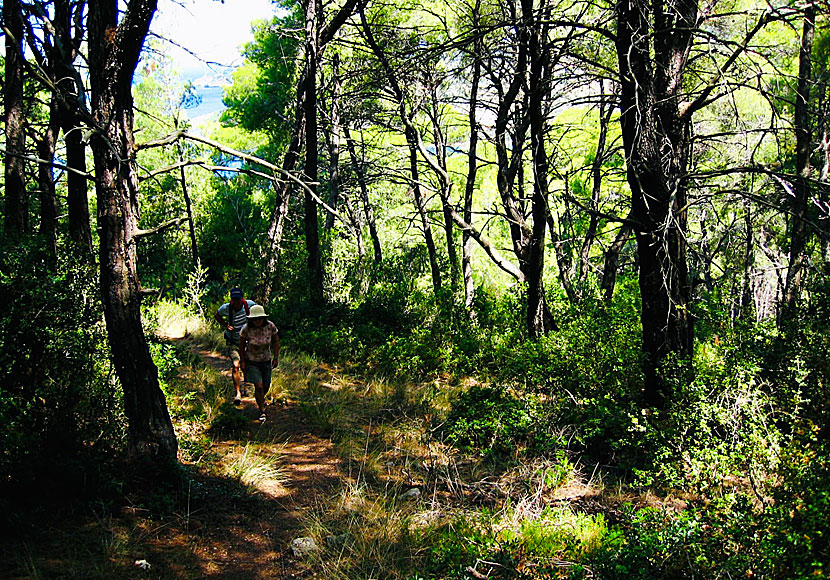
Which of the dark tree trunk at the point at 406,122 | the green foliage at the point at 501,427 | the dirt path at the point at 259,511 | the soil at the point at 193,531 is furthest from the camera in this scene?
the dark tree trunk at the point at 406,122

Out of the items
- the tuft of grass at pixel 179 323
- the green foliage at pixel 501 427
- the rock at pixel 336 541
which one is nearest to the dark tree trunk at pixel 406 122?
the green foliage at pixel 501 427

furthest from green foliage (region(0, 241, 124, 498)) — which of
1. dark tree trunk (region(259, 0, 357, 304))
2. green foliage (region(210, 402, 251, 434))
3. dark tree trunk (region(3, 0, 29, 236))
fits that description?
dark tree trunk (region(259, 0, 357, 304))

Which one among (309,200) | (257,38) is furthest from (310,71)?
(257,38)

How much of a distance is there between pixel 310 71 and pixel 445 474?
8.64 meters

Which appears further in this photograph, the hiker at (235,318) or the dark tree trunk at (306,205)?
the dark tree trunk at (306,205)

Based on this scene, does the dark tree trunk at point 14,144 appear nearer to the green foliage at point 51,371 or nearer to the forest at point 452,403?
the forest at point 452,403

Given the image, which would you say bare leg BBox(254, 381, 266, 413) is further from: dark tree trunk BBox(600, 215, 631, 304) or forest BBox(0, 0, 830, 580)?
dark tree trunk BBox(600, 215, 631, 304)

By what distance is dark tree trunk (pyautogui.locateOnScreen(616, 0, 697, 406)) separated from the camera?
20.5 feet

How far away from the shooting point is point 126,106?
5078mm

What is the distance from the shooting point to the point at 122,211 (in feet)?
16.6

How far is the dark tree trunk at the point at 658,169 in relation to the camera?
6.26 metres

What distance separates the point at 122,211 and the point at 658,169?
5.56m

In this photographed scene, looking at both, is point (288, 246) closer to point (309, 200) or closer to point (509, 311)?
point (309, 200)

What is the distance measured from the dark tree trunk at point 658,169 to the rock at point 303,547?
4.02 metres
